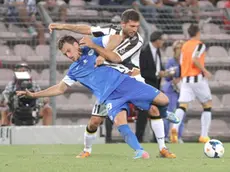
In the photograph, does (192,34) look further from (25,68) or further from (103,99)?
(103,99)

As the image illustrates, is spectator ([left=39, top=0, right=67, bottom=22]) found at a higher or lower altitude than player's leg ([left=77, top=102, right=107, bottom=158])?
higher

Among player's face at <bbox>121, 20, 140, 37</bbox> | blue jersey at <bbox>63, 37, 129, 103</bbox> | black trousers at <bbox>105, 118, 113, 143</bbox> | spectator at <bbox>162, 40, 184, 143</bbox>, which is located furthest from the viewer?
spectator at <bbox>162, 40, 184, 143</bbox>

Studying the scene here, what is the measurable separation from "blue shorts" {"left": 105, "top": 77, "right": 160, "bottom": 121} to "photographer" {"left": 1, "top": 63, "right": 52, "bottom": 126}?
6.01m

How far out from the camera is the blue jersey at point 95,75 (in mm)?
11453

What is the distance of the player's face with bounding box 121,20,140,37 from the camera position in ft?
36.4

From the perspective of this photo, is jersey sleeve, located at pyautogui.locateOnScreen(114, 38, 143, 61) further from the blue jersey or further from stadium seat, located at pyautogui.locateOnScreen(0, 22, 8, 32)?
stadium seat, located at pyautogui.locateOnScreen(0, 22, 8, 32)

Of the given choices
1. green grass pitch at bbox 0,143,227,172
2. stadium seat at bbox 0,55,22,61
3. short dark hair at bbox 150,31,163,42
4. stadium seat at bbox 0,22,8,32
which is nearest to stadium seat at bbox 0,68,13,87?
stadium seat at bbox 0,55,22,61

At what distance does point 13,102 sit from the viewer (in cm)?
1734

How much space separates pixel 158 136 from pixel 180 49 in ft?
24.6

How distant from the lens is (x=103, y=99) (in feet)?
37.6

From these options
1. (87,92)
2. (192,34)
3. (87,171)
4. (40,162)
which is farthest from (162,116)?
(87,92)

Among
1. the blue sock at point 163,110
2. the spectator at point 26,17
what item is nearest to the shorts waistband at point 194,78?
the spectator at point 26,17

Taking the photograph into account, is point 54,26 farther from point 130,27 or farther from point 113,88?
point 113,88

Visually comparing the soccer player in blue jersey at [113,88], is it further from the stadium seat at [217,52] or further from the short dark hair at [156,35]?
the stadium seat at [217,52]
